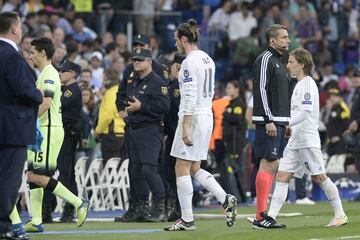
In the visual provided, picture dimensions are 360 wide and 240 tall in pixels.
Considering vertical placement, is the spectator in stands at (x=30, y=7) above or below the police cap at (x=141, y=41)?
above

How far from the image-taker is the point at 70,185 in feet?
62.8

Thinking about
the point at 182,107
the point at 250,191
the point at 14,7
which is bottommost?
the point at 250,191

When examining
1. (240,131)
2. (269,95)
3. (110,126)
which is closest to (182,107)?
(269,95)

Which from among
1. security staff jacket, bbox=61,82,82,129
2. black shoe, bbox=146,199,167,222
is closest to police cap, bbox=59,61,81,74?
security staff jacket, bbox=61,82,82,129

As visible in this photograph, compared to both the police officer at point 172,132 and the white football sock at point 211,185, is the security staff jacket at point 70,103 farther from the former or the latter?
the white football sock at point 211,185

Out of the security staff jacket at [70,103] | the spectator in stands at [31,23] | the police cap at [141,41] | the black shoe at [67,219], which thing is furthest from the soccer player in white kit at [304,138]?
the spectator in stands at [31,23]

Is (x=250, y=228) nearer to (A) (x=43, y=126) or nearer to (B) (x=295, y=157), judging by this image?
(B) (x=295, y=157)

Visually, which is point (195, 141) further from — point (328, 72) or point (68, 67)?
point (328, 72)

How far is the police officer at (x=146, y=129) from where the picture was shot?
1822 centimetres

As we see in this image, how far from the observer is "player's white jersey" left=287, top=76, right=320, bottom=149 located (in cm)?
1620

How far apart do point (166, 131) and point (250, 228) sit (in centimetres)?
322

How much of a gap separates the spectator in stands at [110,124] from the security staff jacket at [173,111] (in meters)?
2.50

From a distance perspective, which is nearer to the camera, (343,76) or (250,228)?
(250,228)

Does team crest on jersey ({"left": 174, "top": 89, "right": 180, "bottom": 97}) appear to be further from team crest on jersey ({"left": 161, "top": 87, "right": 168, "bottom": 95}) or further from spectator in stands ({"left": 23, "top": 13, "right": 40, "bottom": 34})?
spectator in stands ({"left": 23, "top": 13, "right": 40, "bottom": 34})
